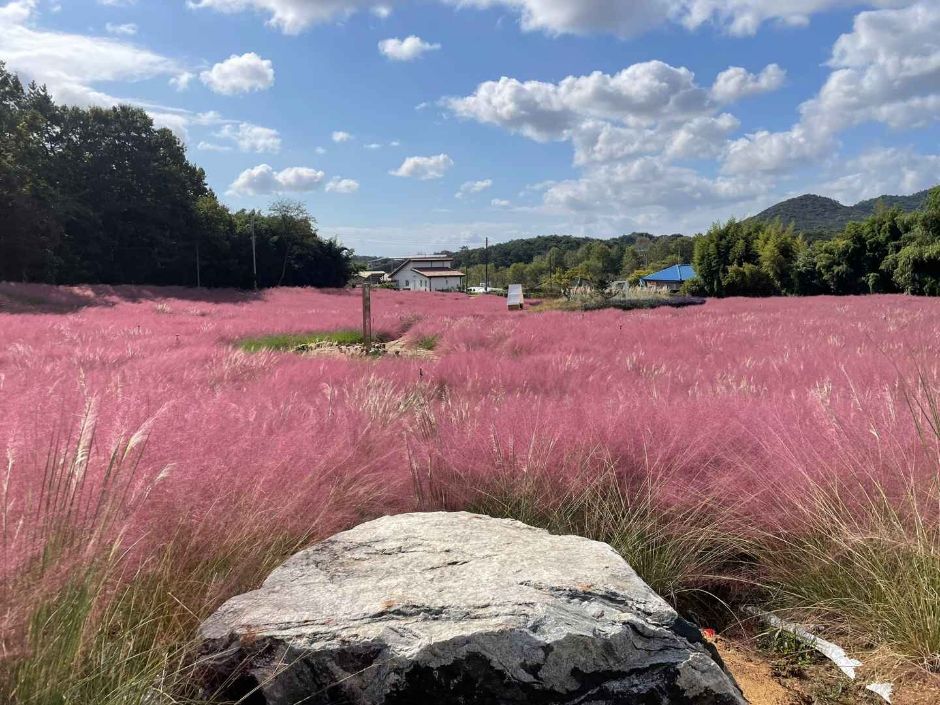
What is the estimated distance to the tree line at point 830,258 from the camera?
1261 inches

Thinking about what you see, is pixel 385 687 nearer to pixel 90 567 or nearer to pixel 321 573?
pixel 321 573

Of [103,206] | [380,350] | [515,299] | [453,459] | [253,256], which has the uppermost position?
[103,206]

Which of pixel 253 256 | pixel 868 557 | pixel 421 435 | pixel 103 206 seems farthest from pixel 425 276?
pixel 868 557

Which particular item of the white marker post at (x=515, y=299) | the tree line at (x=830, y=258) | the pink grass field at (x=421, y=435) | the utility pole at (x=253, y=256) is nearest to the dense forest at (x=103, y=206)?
the utility pole at (x=253, y=256)

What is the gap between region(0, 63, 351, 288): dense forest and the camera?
91.2 ft

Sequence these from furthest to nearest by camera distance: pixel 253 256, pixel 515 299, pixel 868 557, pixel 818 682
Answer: pixel 253 256, pixel 515 299, pixel 868 557, pixel 818 682

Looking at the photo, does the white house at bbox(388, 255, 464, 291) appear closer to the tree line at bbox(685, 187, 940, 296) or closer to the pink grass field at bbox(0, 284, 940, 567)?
the tree line at bbox(685, 187, 940, 296)

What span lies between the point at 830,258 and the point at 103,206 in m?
46.6

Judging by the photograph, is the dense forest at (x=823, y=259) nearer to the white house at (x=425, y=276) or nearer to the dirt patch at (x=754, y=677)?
the dirt patch at (x=754, y=677)

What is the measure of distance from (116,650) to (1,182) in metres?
32.4

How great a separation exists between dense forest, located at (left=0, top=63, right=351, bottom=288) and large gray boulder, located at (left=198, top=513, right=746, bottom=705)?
3225cm

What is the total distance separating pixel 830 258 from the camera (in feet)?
131

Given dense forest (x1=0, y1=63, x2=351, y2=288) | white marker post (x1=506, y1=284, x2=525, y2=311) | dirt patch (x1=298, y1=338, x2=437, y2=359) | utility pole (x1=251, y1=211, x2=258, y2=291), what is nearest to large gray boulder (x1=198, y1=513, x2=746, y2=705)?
dirt patch (x1=298, y1=338, x2=437, y2=359)

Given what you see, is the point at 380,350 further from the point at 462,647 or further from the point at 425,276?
the point at 425,276
